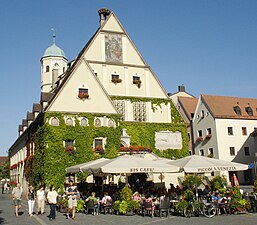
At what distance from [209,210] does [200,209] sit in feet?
1.84

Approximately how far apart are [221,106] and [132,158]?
3352 centimetres

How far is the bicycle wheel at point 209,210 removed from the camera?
642 inches

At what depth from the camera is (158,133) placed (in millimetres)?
37625

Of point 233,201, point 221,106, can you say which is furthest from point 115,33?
point 233,201

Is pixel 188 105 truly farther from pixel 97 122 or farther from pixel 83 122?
pixel 83 122

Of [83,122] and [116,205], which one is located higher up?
[83,122]

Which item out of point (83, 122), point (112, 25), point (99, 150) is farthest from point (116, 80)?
point (99, 150)

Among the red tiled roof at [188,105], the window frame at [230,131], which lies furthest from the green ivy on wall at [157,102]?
the red tiled roof at [188,105]

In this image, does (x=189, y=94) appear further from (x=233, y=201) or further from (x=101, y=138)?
(x=233, y=201)

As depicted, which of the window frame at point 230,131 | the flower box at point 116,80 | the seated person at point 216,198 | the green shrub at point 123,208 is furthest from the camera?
the window frame at point 230,131

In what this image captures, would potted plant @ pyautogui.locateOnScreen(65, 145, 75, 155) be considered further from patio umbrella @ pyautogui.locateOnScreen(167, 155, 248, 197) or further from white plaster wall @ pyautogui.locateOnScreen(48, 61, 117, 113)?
patio umbrella @ pyautogui.locateOnScreen(167, 155, 248, 197)

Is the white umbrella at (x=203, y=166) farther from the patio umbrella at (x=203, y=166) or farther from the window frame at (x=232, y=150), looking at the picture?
the window frame at (x=232, y=150)

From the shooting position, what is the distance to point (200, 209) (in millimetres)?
16703

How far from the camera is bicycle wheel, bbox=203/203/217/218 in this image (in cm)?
1631
